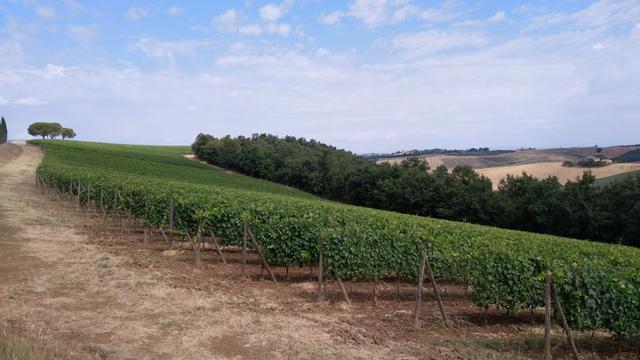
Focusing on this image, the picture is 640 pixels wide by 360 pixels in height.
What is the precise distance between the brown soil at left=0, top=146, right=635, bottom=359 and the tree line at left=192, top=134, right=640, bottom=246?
99.2 ft

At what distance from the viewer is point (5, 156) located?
235 feet

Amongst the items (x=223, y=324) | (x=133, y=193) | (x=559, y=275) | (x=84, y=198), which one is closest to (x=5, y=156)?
(x=84, y=198)

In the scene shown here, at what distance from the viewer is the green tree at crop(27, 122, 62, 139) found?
134 m

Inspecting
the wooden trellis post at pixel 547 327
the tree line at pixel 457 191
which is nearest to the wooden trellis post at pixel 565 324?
the wooden trellis post at pixel 547 327

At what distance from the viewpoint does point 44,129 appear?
444ft

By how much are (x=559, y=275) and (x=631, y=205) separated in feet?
126

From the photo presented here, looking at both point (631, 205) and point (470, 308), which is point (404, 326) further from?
point (631, 205)

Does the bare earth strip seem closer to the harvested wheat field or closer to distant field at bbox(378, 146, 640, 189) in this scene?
distant field at bbox(378, 146, 640, 189)

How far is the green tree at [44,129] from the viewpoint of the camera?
134 metres

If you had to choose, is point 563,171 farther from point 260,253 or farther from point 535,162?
point 260,253

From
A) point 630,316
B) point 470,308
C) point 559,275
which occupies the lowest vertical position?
point 470,308

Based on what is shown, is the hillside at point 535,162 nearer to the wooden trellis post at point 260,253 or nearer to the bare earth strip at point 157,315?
the wooden trellis post at point 260,253

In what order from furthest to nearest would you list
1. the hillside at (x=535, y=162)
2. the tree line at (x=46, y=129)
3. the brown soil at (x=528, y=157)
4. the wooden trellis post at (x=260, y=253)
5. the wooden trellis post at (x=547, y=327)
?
the tree line at (x=46, y=129)
the brown soil at (x=528, y=157)
the hillside at (x=535, y=162)
the wooden trellis post at (x=260, y=253)
the wooden trellis post at (x=547, y=327)

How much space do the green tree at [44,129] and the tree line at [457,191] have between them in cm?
6898
